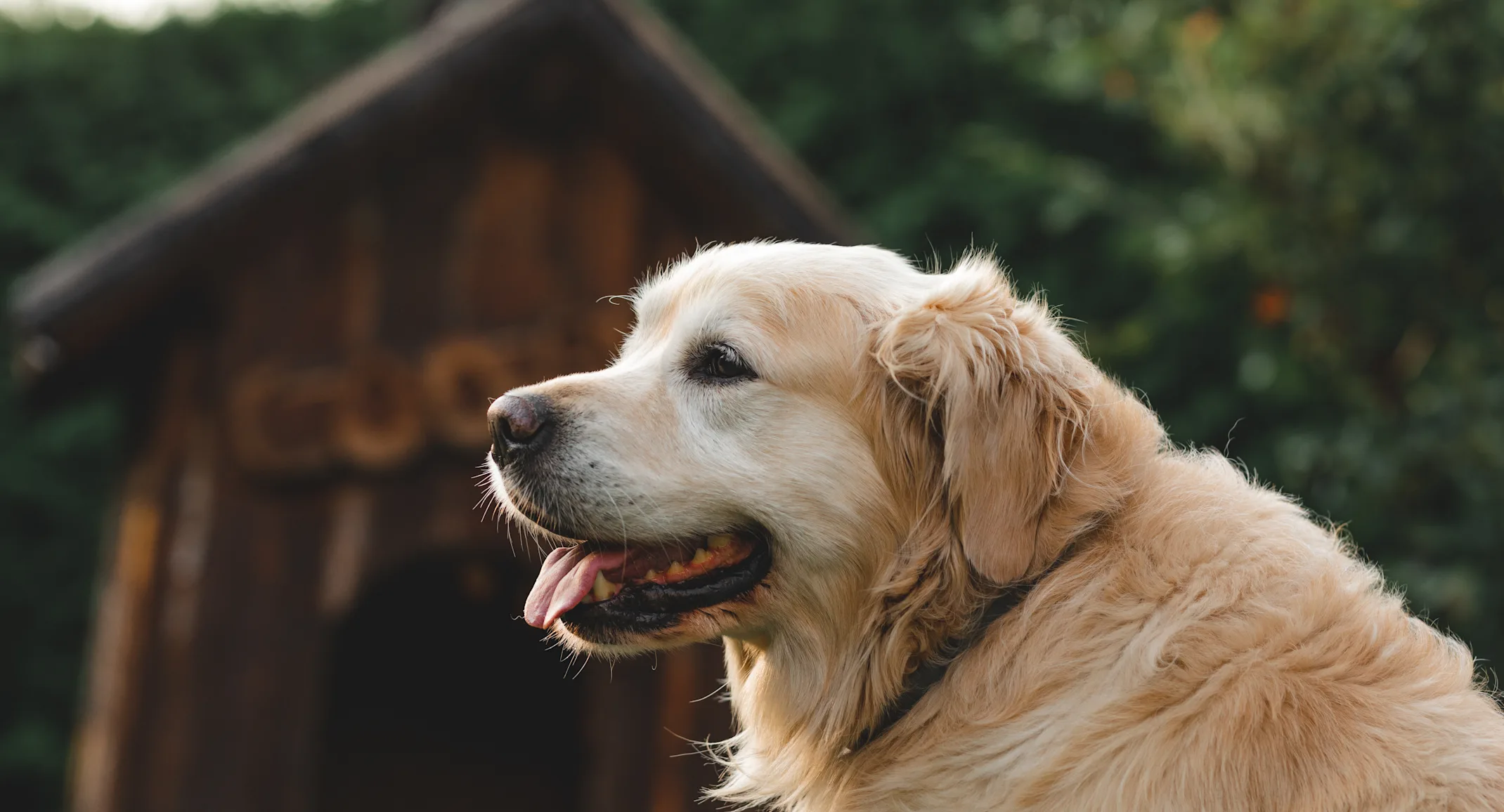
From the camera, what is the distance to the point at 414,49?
287 inches

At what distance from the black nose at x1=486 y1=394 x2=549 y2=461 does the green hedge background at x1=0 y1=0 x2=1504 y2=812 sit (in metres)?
2.20

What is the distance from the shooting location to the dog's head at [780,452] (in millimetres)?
2877

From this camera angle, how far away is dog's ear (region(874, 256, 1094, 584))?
2730 mm

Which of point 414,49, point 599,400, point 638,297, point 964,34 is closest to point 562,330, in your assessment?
point 414,49

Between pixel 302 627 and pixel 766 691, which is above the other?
pixel 302 627

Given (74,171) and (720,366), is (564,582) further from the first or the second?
(74,171)

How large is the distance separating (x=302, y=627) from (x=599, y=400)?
14.8ft

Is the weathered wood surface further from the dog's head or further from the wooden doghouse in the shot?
the dog's head

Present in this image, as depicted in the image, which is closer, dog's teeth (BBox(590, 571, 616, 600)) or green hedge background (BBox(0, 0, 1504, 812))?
dog's teeth (BBox(590, 571, 616, 600))

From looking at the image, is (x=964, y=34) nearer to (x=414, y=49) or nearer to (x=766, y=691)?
(x=414, y=49)

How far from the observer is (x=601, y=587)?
3.04 meters

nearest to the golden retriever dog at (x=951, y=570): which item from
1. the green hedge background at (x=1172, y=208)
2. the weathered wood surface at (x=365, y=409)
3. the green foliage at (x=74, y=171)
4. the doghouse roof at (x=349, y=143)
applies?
the green hedge background at (x=1172, y=208)

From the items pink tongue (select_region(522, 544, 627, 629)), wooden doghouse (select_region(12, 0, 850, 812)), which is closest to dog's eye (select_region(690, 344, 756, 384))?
pink tongue (select_region(522, 544, 627, 629))

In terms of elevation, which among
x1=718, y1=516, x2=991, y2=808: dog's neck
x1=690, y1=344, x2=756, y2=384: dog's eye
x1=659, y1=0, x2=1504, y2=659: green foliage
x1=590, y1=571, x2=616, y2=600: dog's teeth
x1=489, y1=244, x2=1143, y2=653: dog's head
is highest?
x1=659, y1=0, x2=1504, y2=659: green foliage
